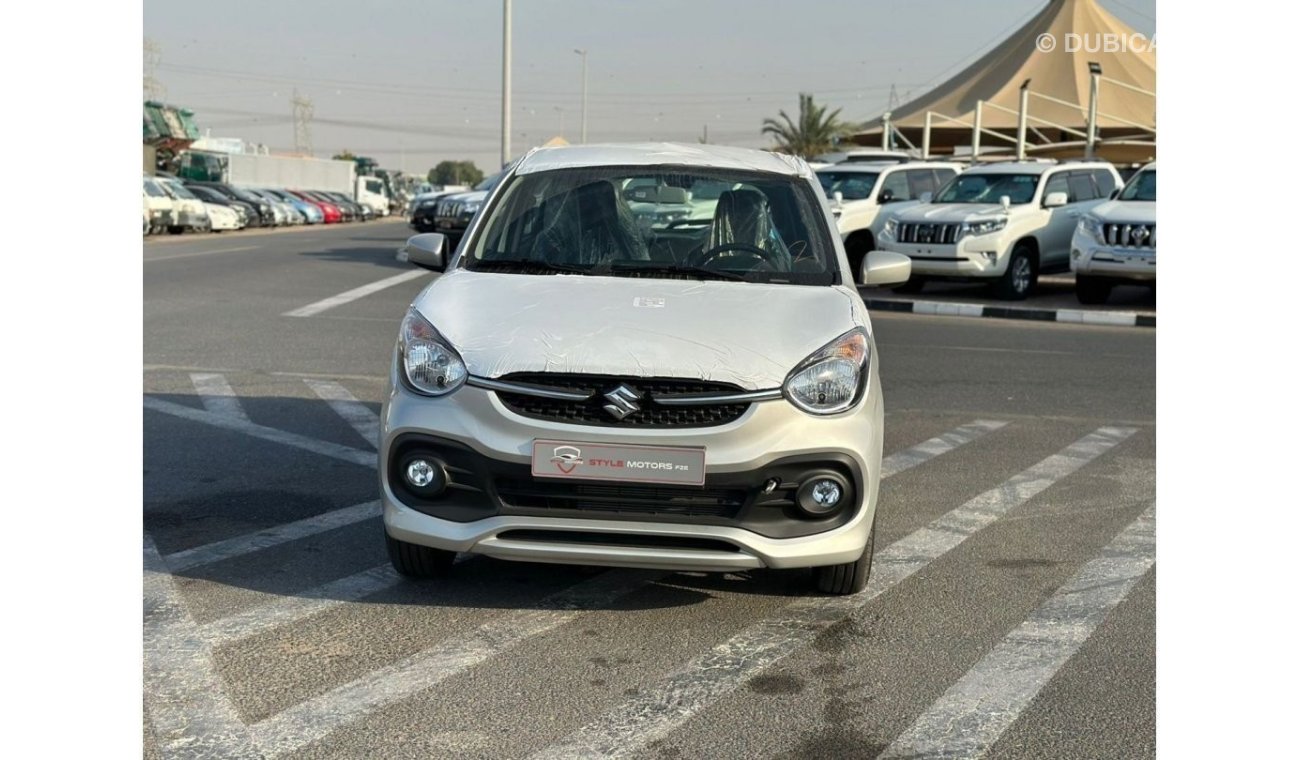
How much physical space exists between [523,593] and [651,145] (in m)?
2.45

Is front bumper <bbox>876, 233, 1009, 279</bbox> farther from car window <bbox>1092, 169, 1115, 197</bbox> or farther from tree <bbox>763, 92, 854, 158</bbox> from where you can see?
tree <bbox>763, 92, 854, 158</bbox>

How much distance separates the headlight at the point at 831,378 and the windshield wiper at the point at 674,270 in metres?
0.75

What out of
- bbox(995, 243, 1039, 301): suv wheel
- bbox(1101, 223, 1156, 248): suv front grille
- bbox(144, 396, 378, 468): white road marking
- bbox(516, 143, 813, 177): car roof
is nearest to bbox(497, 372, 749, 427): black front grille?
bbox(516, 143, 813, 177): car roof

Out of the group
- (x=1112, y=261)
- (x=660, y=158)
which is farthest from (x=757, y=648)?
(x=1112, y=261)

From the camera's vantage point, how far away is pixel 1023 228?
19.0 m

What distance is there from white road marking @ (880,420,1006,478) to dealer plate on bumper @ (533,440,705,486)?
2878 millimetres

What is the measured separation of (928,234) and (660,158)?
13.1 meters

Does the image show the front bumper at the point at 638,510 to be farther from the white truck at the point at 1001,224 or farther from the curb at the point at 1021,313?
the white truck at the point at 1001,224

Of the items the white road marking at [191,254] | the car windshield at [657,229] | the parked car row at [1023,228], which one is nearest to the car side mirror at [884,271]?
the car windshield at [657,229]

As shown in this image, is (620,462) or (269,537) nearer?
(620,462)

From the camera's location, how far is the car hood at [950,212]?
1867 cm

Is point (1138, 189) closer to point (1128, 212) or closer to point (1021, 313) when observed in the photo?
point (1128, 212)

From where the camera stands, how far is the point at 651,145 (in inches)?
263

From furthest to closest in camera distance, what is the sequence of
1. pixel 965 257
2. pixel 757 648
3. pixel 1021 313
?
pixel 965 257 → pixel 1021 313 → pixel 757 648
